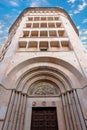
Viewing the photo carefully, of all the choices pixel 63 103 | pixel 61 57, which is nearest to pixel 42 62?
pixel 61 57

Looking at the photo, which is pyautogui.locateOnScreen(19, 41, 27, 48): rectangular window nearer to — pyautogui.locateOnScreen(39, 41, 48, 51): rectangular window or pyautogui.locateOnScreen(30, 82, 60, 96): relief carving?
pyautogui.locateOnScreen(39, 41, 48, 51): rectangular window

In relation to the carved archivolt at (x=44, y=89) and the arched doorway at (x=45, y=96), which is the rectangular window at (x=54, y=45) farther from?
the carved archivolt at (x=44, y=89)

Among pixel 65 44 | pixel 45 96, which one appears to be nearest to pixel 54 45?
pixel 65 44

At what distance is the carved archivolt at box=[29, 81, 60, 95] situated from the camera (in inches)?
336

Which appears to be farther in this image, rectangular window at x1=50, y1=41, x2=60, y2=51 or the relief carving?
rectangular window at x1=50, y1=41, x2=60, y2=51

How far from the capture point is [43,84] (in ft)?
30.2

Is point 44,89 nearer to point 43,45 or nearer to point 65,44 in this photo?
point 43,45

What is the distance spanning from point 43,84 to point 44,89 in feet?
1.62

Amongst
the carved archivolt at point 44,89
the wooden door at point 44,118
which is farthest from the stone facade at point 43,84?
the wooden door at point 44,118

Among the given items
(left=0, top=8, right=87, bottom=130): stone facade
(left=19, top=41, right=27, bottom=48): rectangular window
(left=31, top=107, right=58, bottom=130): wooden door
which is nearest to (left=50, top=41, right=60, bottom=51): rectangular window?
(left=0, top=8, right=87, bottom=130): stone facade

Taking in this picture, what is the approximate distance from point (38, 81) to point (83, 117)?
3956 mm

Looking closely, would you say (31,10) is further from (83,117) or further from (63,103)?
(83,117)

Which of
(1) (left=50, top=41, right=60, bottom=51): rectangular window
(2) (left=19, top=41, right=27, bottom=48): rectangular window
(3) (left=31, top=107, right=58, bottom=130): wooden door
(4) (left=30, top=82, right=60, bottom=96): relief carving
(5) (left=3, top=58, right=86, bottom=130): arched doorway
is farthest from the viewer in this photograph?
(1) (left=50, top=41, right=60, bottom=51): rectangular window

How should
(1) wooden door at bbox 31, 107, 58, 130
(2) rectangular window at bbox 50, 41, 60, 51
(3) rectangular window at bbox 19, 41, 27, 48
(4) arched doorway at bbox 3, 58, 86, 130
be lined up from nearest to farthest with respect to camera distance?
(4) arched doorway at bbox 3, 58, 86, 130 < (1) wooden door at bbox 31, 107, 58, 130 < (3) rectangular window at bbox 19, 41, 27, 48 < (2) rectangular window at bbox 50, 41, 60, 51
